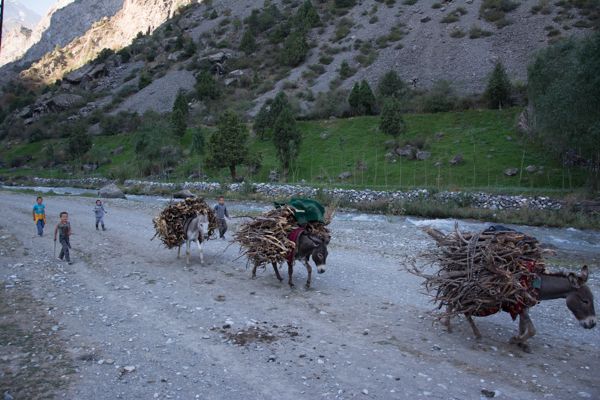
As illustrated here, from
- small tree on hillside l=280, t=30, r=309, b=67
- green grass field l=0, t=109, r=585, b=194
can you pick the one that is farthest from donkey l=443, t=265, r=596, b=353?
small tree on hillside l=280, t=30, r=309, b=67

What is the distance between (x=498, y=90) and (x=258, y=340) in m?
51.4

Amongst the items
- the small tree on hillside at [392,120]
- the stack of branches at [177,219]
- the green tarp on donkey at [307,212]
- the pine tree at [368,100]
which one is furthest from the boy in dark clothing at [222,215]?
the pine tree at [368,100]

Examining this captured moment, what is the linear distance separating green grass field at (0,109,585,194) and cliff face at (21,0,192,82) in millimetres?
112396

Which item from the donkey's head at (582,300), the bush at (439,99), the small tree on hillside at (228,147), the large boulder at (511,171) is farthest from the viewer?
the bush at (439,99)

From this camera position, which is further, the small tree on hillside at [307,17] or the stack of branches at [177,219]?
the small tree on hillside at [307,17]

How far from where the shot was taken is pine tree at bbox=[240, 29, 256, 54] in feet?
327

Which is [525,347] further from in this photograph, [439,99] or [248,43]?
[248,43]

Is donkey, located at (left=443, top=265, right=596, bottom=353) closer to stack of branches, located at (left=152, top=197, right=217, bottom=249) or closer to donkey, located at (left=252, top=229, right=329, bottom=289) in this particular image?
donkey, located at (left=252, top=229, right=329, bottom=289)

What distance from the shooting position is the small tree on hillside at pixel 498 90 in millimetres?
50906

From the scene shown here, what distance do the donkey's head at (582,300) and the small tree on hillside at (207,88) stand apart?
265ft

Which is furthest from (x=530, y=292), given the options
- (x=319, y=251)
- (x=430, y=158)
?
(x=430, y=158)

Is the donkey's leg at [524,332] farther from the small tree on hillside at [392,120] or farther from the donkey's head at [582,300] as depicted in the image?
the small tree on hillside at [392,120]

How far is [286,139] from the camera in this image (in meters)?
46.1

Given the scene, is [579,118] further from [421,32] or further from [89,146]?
[89,146]
